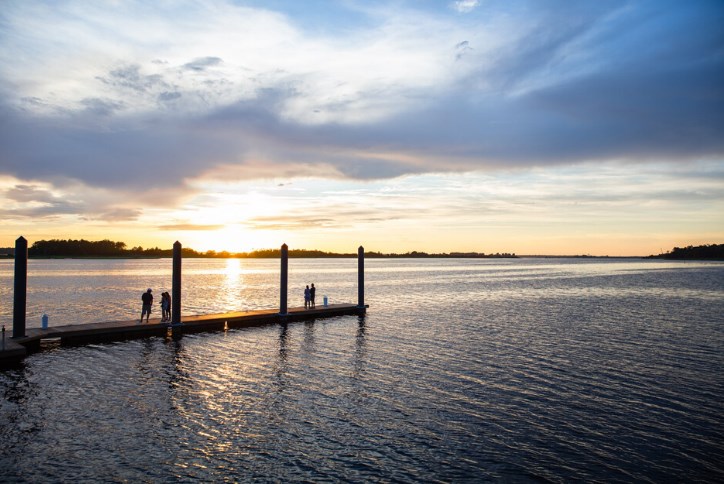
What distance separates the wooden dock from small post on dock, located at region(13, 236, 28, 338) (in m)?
0.61

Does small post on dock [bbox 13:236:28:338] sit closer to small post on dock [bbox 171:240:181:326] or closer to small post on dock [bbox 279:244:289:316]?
small post on dock [bbox 171:240:181:326]

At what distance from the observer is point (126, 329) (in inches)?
1251

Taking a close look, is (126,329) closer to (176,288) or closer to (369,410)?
(176,288)

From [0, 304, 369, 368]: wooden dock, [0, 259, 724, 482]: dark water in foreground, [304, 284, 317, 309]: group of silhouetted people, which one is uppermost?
[304, 284, 317, 309]: group of silhouetted people

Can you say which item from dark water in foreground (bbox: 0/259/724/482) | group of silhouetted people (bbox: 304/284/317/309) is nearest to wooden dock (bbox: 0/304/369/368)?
dark water in foreground (bbox: 0/259/724/482)

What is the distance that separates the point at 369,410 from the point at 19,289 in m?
22.5

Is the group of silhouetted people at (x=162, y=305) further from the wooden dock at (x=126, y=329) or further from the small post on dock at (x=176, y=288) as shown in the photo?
the wooden dock at (x=126, y=329)

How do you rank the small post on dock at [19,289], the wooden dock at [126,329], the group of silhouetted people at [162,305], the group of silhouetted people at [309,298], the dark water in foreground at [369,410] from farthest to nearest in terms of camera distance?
the group of silhouetted people at [309,298], the group of silhouetted people at [162,305], the small post on dock at [19,289], the wooden dock at [126,329], the dark water in foreground at [369,410]

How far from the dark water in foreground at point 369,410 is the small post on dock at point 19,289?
241 centimetres

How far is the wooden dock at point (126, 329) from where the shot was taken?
83.4 ft

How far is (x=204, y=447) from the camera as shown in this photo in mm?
14078

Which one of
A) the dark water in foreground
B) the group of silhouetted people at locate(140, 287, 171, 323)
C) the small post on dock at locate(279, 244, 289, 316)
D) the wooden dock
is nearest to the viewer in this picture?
the dark water in foreground

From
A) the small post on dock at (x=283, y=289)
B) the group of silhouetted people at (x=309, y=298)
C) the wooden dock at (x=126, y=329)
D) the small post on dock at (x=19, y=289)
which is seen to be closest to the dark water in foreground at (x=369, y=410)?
the wooden dock at (x=126, y=329)

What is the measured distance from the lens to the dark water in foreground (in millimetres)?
13023
